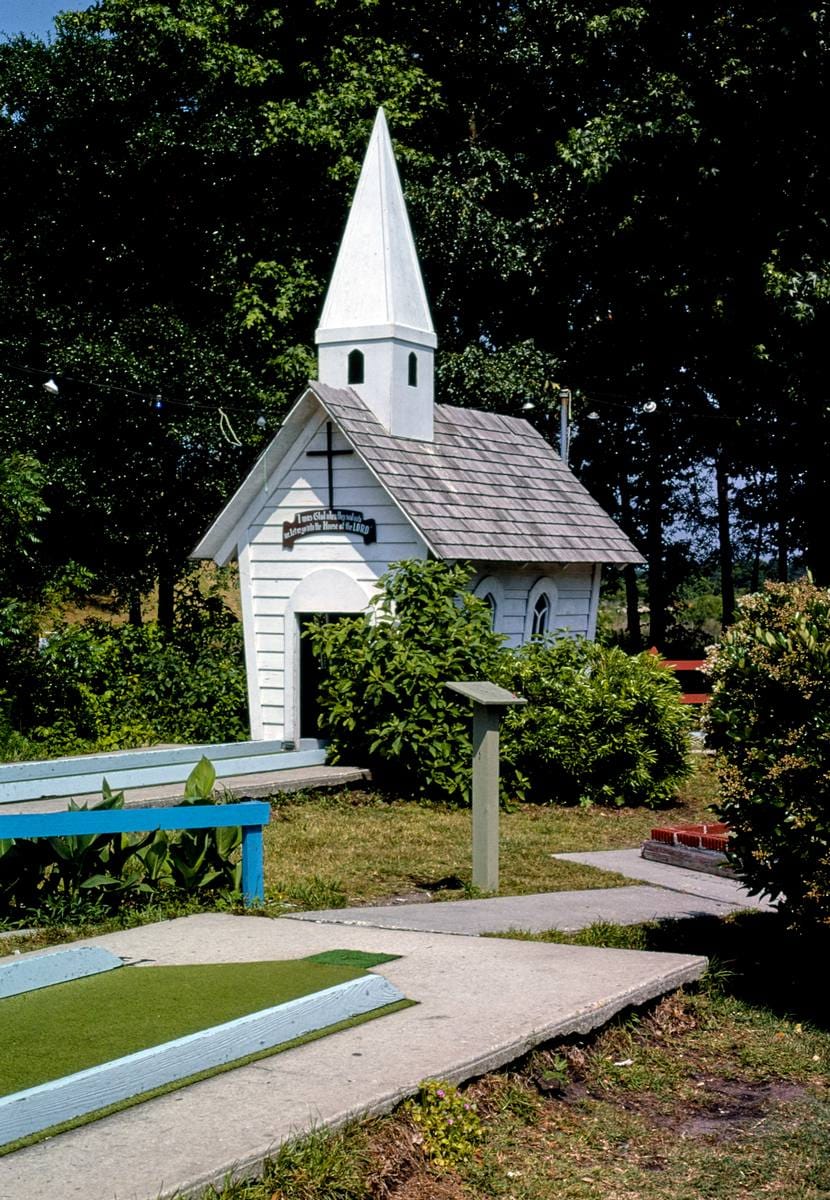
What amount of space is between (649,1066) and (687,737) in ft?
33.2

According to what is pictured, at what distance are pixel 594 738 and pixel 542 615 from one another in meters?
4.45

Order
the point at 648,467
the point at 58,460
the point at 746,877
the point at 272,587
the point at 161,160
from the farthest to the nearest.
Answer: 1. the point at 648,467
2. the point at 161,160
3. the point at 58,460
4. the point at 272,587
5. the point at 746,877

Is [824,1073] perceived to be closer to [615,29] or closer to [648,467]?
[615,29]

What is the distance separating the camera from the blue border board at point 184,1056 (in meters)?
4.72

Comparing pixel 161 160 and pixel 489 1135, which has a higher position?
pixel 161 160

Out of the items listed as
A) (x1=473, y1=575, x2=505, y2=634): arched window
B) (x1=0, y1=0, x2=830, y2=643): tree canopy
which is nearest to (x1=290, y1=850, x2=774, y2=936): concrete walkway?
(x1=473, y1=575, x2=505, y2=634): arched window

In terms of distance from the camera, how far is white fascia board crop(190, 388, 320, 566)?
1739cm

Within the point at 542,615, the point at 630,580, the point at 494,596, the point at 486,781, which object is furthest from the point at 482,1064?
the point at 630,580

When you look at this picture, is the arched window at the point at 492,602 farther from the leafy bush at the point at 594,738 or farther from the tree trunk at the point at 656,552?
the tree trunk at the point at 656,552

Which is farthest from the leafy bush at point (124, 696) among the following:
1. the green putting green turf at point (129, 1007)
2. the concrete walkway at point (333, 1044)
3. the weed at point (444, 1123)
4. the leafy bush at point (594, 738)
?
the weed at point (444, 1123)

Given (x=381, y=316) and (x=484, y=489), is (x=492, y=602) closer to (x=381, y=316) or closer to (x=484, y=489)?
(x=484, y=489)

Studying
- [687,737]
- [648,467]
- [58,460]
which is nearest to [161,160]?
[58,460]

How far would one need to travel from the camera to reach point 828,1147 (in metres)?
5.45

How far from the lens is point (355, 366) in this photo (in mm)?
18312
